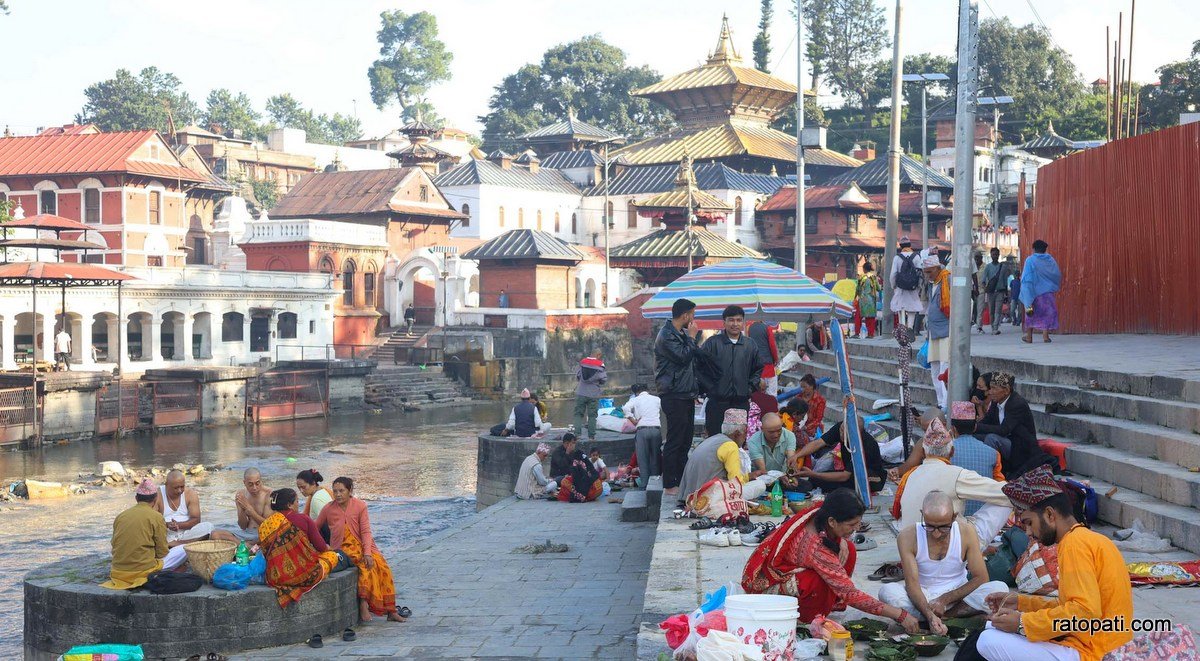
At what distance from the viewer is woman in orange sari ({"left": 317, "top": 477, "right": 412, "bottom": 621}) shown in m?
10.8

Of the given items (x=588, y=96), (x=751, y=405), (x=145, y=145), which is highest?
(x=588, y=96)

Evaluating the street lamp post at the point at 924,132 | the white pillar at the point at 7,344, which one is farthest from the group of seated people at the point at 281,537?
the white pillar at the point at 7,344

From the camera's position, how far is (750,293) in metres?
15.5

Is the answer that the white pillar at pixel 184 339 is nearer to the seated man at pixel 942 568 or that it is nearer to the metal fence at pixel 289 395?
A: the metal fence at pixel 289 395

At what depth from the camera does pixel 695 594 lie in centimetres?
837

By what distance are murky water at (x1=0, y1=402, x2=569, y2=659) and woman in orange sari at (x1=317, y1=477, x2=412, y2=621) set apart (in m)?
4.53

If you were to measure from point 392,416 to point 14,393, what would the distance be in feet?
41.7

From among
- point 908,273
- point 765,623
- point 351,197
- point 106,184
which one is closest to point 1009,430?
point 765,623

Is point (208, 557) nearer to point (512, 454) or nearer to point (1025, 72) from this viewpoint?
point (512, 454)

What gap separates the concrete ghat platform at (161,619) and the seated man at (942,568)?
466 centimetres

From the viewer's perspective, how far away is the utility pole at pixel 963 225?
439 inches

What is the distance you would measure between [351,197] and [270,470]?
1332 inches

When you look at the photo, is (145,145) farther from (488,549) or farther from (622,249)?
(488,549)

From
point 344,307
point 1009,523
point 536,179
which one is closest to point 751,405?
point 1009,523
